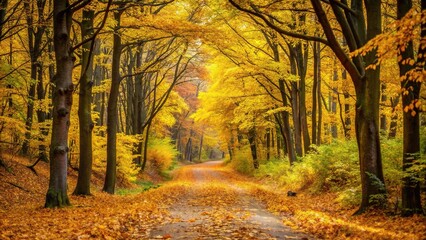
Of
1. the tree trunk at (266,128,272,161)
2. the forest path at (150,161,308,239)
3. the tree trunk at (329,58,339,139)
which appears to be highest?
the tree trunk at (329,58,339,139)

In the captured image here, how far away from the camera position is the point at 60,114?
977cm

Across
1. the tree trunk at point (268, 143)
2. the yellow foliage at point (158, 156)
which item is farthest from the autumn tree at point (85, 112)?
the tree trunk at point (268, 143)

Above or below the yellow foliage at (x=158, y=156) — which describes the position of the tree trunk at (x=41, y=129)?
above

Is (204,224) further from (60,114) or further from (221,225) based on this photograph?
(60,114)

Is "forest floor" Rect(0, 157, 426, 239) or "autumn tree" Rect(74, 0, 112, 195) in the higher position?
"autumn tree" Rect(74, 0, 112, 195)

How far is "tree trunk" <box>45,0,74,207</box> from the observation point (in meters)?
9.73

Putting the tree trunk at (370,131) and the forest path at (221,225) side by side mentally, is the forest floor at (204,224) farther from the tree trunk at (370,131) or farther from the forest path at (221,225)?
the tree trunk at (370,131)

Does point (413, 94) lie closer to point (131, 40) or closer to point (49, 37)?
point (131, 40)

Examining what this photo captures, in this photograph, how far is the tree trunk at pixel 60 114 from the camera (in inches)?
383

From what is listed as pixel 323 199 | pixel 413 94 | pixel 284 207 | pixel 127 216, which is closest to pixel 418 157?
pixel 413 94

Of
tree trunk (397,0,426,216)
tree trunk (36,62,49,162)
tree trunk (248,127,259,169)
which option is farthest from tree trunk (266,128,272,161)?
tree trunk (397,0,426,216)

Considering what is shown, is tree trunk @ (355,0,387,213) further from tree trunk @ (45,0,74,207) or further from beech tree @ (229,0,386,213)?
tree trunk @ (45,0,74,207)

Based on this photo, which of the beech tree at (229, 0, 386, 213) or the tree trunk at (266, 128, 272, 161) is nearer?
the beech tree at (229, 0, 386, 213)

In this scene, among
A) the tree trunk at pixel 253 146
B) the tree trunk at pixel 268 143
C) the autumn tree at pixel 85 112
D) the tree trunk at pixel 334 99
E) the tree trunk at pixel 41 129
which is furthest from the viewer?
the tree trunk at pixel 253 146
